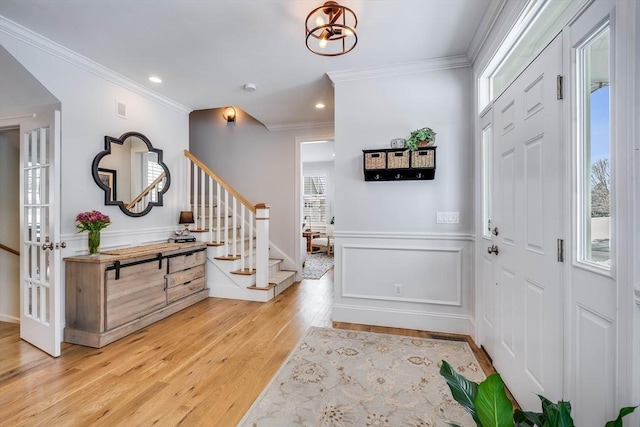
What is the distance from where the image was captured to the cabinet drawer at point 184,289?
329cm

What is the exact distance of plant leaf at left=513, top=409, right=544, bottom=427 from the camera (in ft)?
3.26

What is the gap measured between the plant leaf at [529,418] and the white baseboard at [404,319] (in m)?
1.78

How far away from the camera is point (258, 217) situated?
380 centimetres

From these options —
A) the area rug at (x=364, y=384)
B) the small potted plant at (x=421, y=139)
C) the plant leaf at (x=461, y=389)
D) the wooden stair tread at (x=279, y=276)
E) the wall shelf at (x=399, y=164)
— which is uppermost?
the small potted plant at (x=421, y=139)

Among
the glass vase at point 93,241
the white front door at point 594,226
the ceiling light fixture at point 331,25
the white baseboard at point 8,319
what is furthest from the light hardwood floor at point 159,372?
the ceiling light fixture at point 331,25

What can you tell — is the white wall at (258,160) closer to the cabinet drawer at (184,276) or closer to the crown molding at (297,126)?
the crown molding at (297,126)

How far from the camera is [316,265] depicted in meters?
6.30

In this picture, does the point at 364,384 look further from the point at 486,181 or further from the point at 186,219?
the point at 186,219

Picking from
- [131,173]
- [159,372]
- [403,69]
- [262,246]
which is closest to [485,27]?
[403,69]

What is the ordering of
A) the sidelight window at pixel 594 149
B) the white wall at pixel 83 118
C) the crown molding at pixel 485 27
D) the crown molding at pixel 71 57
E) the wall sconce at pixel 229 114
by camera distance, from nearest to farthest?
the sidelight window at pixel 594 149 < the crown molding at pixel 485 27 < the crown molding at pixel 71 57 < the white wall at pixel 83 118 < the wall sconce at pixel 229 114

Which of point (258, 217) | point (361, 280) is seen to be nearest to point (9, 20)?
point (258, 217)

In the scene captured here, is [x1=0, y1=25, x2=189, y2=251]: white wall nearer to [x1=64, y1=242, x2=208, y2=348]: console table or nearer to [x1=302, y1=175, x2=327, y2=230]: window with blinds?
[x1=64, y1=242, x2=208, y2=348]: console table

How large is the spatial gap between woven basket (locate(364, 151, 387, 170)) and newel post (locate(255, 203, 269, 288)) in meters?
1.61

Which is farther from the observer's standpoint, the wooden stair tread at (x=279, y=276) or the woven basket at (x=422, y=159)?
the wooden stair tread at (x=279, y=276)
